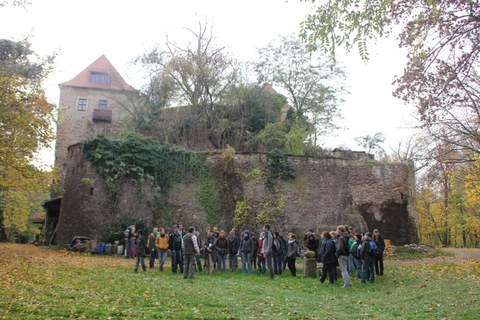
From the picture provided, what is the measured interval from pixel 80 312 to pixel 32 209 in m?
46.0

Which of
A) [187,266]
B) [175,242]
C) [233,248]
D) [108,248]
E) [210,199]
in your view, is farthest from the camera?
[210,199]

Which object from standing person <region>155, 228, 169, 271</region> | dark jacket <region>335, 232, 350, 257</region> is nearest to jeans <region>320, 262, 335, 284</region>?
dark jacket <region>335, 232, 350, 257</region>

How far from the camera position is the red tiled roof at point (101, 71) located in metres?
40.8

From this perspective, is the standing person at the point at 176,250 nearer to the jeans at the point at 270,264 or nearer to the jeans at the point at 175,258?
the jeans at the point at 175,258

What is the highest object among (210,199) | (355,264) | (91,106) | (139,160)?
(91,106)

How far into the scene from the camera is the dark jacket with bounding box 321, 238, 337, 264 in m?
12.3

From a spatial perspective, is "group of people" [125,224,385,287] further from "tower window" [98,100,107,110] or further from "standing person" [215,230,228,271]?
"tower window" [98,100,107,110]

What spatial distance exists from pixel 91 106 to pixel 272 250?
103ft

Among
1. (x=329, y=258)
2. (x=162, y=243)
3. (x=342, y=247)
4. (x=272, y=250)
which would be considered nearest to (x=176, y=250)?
(x=162, y=243)

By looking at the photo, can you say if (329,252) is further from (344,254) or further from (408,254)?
(408,254)

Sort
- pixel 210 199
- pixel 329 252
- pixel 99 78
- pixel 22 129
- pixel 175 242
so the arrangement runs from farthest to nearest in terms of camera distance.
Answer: pixel 99 78 → pixel 210 199 → pixel 22 129 → pixel 175 242 → pixel 329 252

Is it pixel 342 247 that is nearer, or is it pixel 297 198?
pixel 342 247

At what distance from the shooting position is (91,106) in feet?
134

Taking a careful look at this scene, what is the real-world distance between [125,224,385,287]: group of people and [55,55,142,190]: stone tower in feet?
81.0
